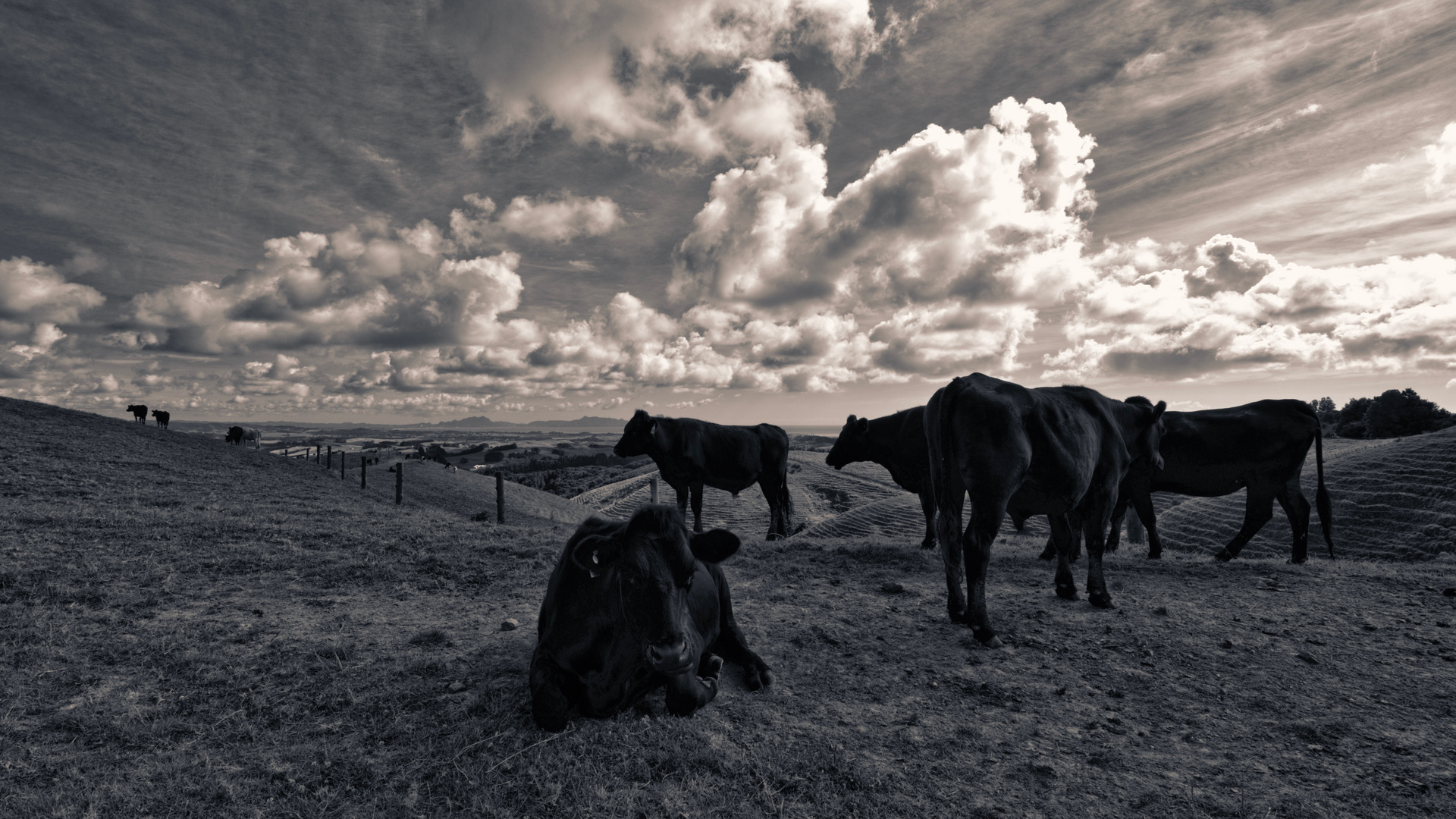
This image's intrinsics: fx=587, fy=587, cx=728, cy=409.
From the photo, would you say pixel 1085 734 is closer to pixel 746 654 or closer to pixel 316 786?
pixel 746 654

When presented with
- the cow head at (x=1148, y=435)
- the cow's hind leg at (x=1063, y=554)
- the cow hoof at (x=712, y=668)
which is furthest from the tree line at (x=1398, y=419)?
the cow hoof at (x=712, y=668)

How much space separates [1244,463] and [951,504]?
7460mm

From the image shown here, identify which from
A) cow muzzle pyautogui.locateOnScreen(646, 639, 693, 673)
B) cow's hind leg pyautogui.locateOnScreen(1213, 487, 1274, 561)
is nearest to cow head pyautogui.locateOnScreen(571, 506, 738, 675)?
cow muzzle pyautogui.locateOnScreen(646, 639, 693, 673)

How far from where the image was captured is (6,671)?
14.5 ft

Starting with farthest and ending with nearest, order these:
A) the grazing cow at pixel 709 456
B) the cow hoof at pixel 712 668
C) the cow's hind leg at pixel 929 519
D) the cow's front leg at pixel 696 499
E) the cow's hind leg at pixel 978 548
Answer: the grazing cow at pixel 709 456 → the cow's front leg at pixel 696 499 → the cow's hind leg at pixel 929 519 → the cow's hind leg at pixel 978 548 → the cow hoof at pixel 712 668

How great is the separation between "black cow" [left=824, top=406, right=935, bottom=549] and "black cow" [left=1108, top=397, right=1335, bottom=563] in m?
3.32

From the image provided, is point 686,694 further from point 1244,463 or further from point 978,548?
point 1244,463

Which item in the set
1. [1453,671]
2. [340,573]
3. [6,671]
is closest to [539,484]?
[340,573]

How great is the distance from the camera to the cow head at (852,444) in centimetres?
1287

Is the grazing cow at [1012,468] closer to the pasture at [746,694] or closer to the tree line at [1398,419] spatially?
the pasture at [746,694]

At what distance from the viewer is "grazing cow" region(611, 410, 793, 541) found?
13.9 meters

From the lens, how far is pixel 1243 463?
10.1 metres

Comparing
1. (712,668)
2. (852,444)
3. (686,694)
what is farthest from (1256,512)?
(686,694)

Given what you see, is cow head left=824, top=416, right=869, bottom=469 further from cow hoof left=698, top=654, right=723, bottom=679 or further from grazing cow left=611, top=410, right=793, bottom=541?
cow hoof left=698, top=654, right=723, bottom=679
